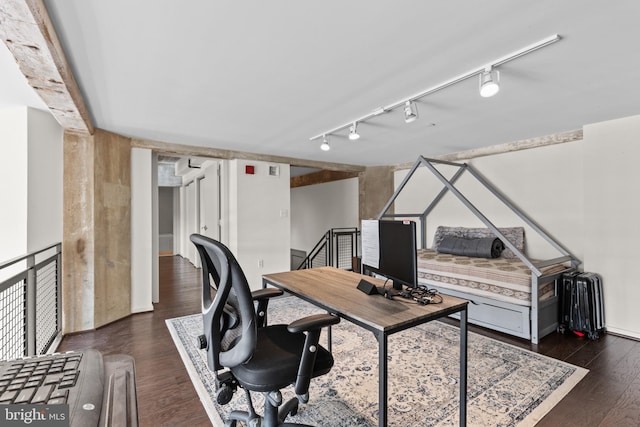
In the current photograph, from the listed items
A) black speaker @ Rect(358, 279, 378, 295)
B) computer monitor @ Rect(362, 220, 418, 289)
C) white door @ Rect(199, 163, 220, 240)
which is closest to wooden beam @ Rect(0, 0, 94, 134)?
computer monitor @ Rect(362, 220, 418, 289)

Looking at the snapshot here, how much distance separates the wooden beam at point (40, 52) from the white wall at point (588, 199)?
473 cm

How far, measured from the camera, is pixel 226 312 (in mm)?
1550

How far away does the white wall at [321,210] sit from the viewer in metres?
7.07

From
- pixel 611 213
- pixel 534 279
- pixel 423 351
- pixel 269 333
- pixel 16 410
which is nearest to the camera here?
pixel 16 410

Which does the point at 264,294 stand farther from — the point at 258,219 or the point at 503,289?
the point at 258,219

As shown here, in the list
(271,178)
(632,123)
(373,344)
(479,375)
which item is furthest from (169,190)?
(632,123)

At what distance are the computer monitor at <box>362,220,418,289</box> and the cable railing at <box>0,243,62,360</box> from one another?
7.18 feet

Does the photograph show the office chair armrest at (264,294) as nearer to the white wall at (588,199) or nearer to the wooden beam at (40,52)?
the wooden beam at (40,52)

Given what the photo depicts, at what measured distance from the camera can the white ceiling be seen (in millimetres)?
1479

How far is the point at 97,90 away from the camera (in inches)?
92.3

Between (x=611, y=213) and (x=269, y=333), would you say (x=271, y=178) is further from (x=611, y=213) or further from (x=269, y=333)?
(x=611, y=213)

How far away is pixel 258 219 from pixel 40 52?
11.1ft

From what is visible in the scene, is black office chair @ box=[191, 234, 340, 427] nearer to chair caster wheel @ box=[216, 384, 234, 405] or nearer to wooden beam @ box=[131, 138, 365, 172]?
chair caster wheel @ box=[216, 384, 234, 405]

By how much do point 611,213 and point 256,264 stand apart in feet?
14.8
